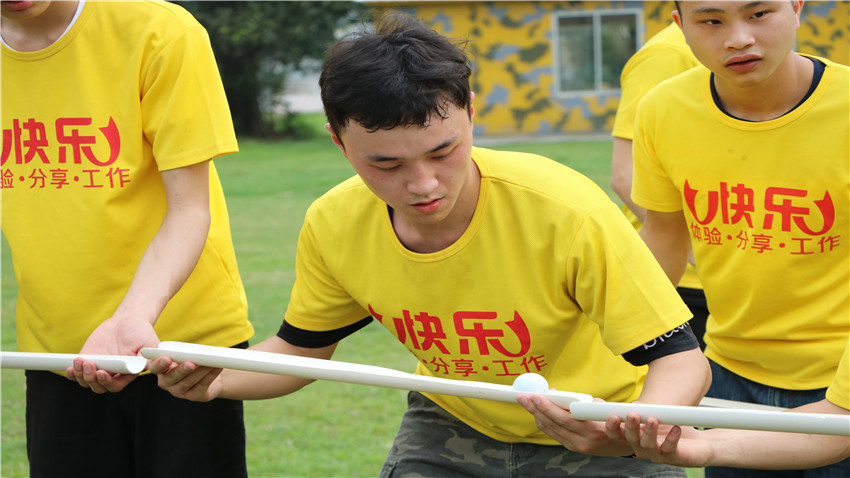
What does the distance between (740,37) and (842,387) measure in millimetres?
847

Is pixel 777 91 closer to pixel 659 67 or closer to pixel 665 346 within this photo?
pixel 665 346

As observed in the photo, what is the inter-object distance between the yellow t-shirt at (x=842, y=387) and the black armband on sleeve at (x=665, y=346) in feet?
0.99

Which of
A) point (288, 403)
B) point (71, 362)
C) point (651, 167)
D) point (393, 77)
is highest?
point (393, 77)

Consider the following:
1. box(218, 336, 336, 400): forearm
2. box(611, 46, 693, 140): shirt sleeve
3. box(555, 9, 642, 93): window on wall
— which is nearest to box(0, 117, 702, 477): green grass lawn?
box(218, 336, 336, 400): forearm

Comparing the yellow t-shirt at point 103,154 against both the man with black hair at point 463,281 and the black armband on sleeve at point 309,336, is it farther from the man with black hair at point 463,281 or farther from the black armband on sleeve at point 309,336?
the man with black hair at point 463,281

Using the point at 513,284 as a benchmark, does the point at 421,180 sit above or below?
above

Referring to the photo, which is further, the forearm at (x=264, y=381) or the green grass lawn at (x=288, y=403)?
the green grass lawn at (x=288, y=403)

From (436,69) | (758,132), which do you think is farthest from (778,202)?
(436,69)

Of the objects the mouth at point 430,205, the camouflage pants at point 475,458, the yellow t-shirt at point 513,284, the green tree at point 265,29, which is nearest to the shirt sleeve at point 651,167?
the yellow t-shirt at point 513,284

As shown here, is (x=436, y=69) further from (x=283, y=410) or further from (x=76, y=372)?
(x=283, y=410)

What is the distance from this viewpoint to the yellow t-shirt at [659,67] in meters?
3.57

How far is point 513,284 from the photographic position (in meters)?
2.32

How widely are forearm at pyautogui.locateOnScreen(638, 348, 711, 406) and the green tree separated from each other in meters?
17.8

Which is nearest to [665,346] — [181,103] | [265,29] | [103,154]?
[181,103]
